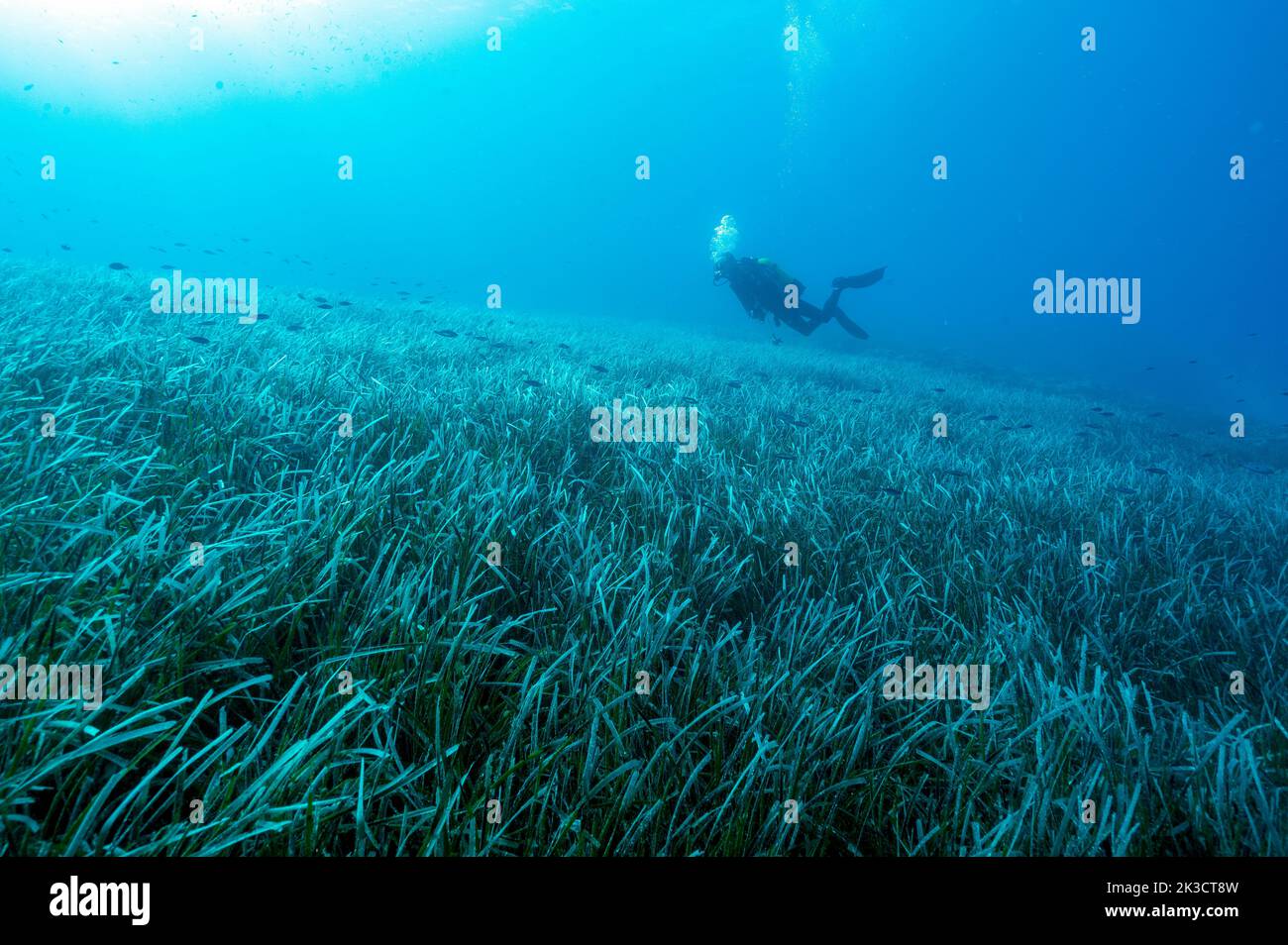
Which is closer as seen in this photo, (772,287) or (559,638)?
(559,638)

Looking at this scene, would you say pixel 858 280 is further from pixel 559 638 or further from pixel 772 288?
pixel 559 638

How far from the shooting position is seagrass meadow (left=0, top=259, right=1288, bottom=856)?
4.31ft

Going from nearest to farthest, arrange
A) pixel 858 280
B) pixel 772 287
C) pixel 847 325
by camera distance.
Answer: pixel 772 287
pixel 858 280
pixel 847 325

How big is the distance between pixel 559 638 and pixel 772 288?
46.3ft

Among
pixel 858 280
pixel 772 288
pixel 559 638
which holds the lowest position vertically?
pixel 559 638

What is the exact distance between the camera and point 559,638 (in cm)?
208

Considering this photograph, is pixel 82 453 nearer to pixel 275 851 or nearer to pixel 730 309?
pixel 275 851

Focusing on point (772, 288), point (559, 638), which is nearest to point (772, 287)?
point (772, 288)

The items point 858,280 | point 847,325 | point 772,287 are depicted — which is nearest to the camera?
point 772,287

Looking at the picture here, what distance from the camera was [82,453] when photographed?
238cm

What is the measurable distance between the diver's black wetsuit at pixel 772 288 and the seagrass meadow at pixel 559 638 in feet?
35.7

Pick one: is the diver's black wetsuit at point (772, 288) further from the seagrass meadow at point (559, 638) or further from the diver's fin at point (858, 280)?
the seagrass meadow at point (559, 638)

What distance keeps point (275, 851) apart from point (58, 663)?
79cm
